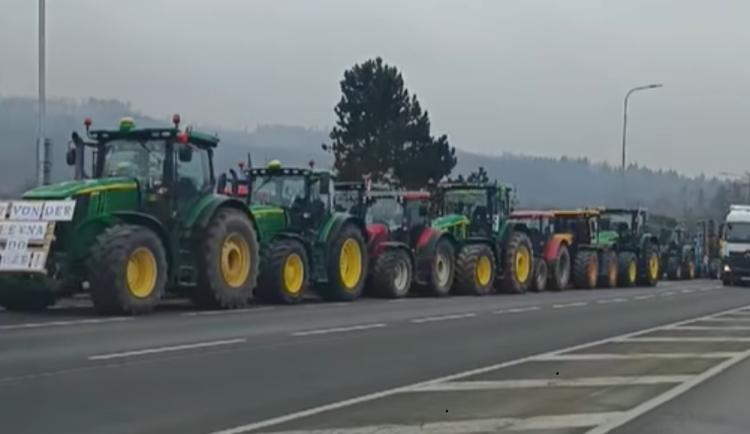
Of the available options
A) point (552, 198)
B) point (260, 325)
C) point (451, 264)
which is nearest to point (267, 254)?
point (260, 325)

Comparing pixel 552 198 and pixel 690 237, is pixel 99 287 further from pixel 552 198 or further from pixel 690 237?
pixel 690 237

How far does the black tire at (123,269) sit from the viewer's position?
1836 cm

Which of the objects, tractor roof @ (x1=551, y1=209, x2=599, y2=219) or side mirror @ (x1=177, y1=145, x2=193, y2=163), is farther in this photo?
tractor roof @ (x1=551, y1=209, x2=599, y2=219)

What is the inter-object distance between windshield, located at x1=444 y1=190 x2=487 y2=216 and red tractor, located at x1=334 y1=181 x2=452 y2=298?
124 inches

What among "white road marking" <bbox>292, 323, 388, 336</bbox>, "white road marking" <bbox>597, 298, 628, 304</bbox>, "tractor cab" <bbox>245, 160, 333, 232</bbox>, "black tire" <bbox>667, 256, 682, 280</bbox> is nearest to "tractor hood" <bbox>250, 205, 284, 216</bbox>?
"tractor cab" <bbox>245, 160, 333, 232</bbox>

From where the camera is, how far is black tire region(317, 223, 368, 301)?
25250 mm

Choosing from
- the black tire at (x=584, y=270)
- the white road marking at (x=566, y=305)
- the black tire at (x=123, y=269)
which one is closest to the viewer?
the black tire at (x=123, y=269)

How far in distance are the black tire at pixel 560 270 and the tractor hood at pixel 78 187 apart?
20.0 meters

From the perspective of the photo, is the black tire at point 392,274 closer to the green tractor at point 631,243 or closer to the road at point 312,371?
the road at point 312,371

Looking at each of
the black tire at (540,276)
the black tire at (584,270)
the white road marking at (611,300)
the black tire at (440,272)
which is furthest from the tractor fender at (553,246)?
the black tire at (440,272)

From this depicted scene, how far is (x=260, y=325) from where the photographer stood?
60.2 ft

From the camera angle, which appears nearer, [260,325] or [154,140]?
[260,325]

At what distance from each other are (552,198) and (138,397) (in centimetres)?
5376

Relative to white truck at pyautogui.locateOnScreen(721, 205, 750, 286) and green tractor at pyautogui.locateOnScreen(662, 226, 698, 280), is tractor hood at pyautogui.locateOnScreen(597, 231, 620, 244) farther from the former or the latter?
green tractor at pyautogui.locateOnScreen(662, 226, 698, 280)
